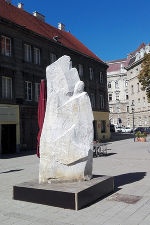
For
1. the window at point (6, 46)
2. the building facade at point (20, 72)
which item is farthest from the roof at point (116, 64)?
the window at point (6, 46)

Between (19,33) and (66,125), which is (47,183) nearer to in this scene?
(66,125)

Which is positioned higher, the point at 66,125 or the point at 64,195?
the point at 66,125

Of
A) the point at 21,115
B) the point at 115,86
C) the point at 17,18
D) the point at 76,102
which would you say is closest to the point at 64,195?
the point at 76,102

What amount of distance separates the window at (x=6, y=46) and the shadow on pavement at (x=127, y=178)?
15241 mm

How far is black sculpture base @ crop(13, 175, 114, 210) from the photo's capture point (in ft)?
19.5

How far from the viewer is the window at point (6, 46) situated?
69.7ft

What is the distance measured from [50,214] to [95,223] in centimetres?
109

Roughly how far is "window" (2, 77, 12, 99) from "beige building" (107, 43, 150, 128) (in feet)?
136

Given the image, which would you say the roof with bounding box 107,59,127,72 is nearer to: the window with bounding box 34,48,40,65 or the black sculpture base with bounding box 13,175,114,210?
the window with bounding box 34,48,40,65

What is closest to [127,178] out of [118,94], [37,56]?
[37,56]

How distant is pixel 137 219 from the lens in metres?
5.24

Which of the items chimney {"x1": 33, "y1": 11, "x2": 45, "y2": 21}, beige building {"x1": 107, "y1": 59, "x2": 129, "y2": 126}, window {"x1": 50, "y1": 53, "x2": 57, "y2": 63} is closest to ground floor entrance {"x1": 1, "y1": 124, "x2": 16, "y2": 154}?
window {"x1": 50, "y1": 53, "x2": 57, "y2": 63}

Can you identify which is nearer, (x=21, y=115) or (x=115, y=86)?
(x=21, y=115)

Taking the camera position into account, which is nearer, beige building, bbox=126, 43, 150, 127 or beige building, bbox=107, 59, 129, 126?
beige building, bbox=126, 43, 150, 127
